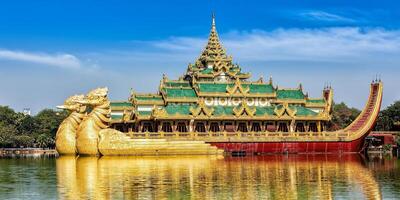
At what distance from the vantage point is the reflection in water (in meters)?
21.6

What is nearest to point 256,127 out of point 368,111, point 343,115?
point 368,111

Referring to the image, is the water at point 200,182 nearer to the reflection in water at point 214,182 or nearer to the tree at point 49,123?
the reflection in water at point 214,182

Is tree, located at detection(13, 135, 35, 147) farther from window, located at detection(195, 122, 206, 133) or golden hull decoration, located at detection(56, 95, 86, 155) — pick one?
window, located at detection(195, 122, 206, 133)

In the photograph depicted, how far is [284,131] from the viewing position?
54219 millimetres

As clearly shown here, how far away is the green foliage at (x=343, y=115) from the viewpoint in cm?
7731

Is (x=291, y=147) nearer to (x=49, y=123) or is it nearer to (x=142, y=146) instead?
(x=142, y=146)

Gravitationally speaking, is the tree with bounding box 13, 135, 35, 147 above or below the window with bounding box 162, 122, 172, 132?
below

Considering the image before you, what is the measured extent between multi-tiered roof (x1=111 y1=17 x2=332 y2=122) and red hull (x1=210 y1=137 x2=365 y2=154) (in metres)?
2.73

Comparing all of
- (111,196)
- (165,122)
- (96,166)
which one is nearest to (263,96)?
(165,122)

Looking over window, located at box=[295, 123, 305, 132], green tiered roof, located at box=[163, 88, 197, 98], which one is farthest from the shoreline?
window, located at box=[295, 123, 305, 132]

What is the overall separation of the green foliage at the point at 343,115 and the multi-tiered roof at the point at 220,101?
17.1 meters

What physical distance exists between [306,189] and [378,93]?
32.6 m

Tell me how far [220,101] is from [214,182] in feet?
93.2

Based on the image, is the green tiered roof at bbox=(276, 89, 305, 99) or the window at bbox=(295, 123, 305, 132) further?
the green tiered roof at bbox=(276, 89, 305, 99)
